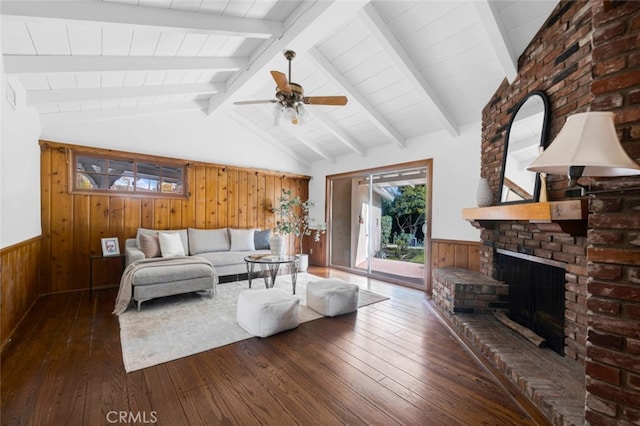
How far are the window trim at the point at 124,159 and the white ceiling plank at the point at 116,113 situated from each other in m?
0.45

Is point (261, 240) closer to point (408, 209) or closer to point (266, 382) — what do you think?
point (408, 209)

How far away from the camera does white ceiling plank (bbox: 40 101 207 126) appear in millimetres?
3932

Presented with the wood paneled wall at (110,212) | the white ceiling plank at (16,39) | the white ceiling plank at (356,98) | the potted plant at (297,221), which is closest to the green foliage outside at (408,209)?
the white ceiling plank at (356,98)

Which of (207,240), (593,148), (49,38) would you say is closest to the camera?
(593,148)

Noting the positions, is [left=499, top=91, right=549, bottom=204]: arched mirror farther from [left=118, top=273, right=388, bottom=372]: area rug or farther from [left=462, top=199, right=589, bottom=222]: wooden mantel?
[left=118, top=273, right=388, bottom=372]: area rug

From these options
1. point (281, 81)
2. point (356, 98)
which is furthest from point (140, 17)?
point (356, 98)

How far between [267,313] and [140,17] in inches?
111

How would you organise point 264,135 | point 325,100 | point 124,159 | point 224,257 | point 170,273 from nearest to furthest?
1. point 325,100
2. point 170,273
3. point 124,159
4. point 224,257
5. point 264,135

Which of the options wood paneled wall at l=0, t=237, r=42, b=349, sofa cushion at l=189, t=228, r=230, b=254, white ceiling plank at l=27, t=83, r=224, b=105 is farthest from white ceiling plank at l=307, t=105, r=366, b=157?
wood paneled wall at l=0, t=237, r=42, b=349

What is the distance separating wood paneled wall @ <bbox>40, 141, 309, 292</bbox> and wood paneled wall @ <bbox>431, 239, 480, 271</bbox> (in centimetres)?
370

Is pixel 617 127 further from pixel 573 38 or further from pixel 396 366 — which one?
pixel 396 366

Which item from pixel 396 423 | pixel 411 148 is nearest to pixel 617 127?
pixel 396 423

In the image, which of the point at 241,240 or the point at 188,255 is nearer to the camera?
the point at 188,255

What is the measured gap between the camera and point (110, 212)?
4375 mm
